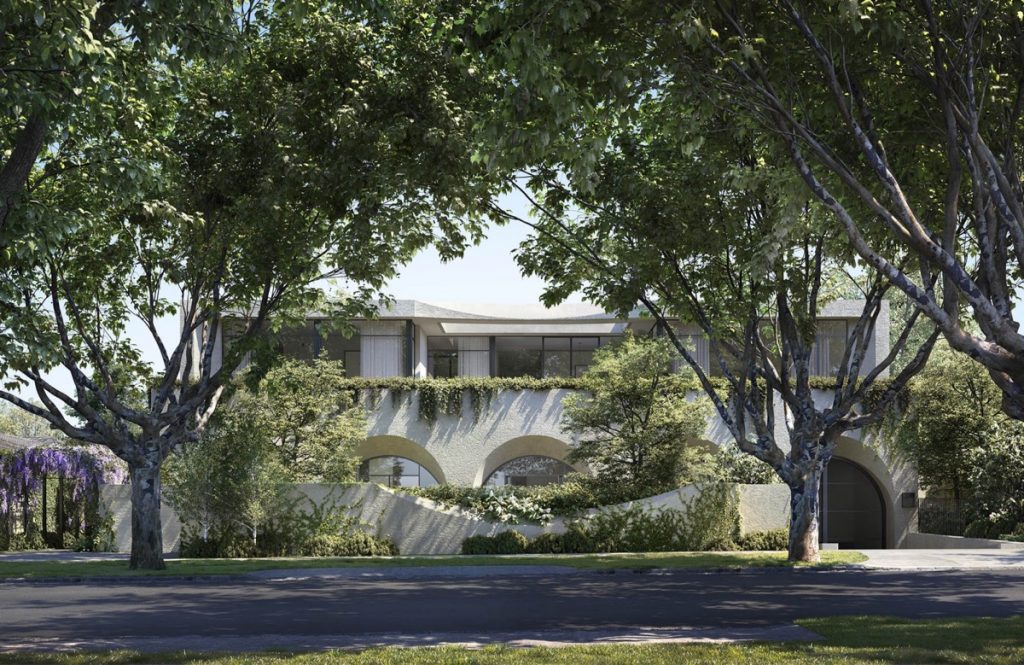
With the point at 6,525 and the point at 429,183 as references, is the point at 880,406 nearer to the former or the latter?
the point at 429,183

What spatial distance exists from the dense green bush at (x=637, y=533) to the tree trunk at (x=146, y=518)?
809 centimetres

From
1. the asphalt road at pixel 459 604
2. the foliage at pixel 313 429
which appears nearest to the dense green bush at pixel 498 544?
the foliage at pixel 313 429

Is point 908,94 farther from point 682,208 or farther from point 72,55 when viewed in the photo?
point 72,55

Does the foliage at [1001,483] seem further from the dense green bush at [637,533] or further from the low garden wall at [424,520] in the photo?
the dense green bush at [637,533]

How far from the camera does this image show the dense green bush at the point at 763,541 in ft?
92.2

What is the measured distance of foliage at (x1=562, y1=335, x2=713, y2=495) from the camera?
29.1 meters

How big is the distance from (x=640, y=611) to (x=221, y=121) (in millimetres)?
12619

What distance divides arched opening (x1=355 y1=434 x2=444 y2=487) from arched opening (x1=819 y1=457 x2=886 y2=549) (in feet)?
43.2

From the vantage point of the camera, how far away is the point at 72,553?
2898 centimetres

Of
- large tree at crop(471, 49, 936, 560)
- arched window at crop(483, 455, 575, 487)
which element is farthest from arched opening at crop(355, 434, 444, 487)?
large tree at crop(471, 49, 936, 560)

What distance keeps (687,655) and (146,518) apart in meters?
15.5

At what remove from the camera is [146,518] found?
22.3 metres

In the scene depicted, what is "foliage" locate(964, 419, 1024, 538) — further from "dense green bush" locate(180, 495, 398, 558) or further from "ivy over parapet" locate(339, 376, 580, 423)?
"dense green bush" locate(180, 495, 398, 558)

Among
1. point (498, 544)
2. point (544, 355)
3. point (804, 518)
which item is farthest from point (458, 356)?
point (804, 518)
